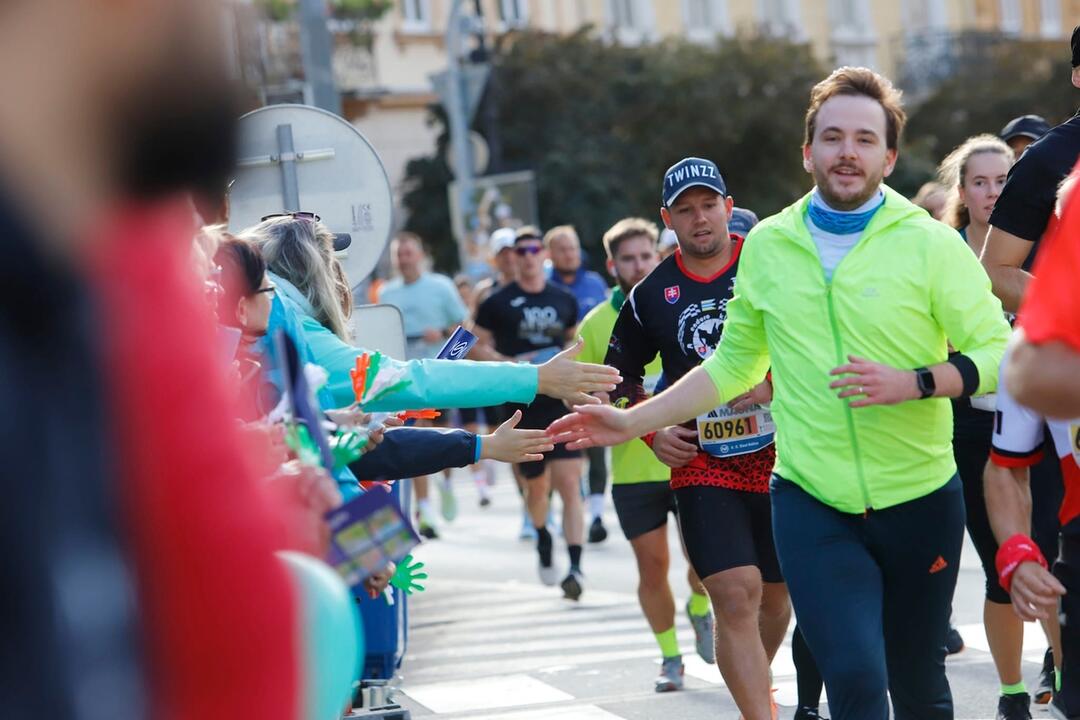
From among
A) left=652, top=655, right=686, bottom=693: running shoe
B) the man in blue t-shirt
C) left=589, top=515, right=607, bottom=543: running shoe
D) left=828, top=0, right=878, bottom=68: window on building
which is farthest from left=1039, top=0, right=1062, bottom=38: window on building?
left=652, top=655, right=686, bottom=693: running shoe

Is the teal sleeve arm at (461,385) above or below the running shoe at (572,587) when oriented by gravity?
above

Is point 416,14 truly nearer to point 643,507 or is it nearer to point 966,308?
point 643,507

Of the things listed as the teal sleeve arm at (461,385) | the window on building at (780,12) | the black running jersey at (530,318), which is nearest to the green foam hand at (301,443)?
the teal sleeve arm at (461,385)

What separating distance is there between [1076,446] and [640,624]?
667 centimetres

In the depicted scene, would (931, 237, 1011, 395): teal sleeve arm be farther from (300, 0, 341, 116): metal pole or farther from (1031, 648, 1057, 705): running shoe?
(300, 0, 341, 116): metal pole

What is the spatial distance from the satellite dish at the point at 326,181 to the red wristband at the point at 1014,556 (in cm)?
441

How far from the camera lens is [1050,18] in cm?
5512

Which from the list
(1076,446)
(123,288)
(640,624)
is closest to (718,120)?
(640,624)

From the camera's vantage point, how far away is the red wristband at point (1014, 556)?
4.39m

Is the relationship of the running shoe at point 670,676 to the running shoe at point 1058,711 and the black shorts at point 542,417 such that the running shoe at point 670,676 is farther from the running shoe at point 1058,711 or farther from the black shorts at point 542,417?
the black shorts at point 542,417

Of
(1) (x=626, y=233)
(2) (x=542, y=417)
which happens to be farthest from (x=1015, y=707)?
(2) (x=542, y=417)

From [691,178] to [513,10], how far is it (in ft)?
121

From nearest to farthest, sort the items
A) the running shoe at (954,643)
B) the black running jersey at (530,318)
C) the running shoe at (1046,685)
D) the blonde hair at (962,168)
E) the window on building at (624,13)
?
the running shoe at (1046,685)
the blonde hair at (962,168)
the running shoe at (954,643)
the black running jersey at (530,318)
the window on building at (624,13)

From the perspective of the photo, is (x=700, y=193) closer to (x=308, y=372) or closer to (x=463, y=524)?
(x=308, y=372)
